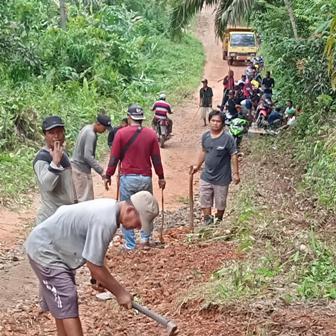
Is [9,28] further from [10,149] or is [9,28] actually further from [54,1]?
[54,1]

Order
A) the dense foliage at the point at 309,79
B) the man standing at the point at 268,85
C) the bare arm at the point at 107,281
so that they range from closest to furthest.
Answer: the bare arm at the point at 107,281 → the dense foliage at the point at 309,79 → the man standing at the point at 268,85

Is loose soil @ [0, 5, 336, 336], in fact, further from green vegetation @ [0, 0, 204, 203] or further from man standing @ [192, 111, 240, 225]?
green vegetation @ [0, 0, 204, 203]

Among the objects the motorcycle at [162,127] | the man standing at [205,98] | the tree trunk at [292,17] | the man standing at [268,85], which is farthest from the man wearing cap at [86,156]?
the man standing at [205,98]

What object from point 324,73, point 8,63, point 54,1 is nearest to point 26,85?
point 8,63

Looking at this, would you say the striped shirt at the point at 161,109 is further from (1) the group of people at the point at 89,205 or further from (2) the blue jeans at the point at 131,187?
(2) the blue jeans at the point at 131,187

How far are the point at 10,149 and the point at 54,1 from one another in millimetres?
15509

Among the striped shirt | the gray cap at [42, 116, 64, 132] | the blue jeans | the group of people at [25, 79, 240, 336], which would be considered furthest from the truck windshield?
the gray cap at [42, 116, 64, 132]

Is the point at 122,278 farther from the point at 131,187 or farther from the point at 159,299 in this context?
the point at 131,187

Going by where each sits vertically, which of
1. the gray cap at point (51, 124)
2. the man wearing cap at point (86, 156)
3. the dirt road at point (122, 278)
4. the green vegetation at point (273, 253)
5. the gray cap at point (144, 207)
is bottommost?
the dirt road at point (122, 278)

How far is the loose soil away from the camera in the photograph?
5504 mm

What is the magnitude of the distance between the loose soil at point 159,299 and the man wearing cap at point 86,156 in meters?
0.82

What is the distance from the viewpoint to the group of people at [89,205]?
15.5 feet

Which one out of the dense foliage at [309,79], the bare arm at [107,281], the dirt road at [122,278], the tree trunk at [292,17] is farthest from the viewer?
the tree trunk at [292,17]

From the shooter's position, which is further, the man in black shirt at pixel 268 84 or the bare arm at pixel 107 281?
the man in black shirt at pixel 268 84
